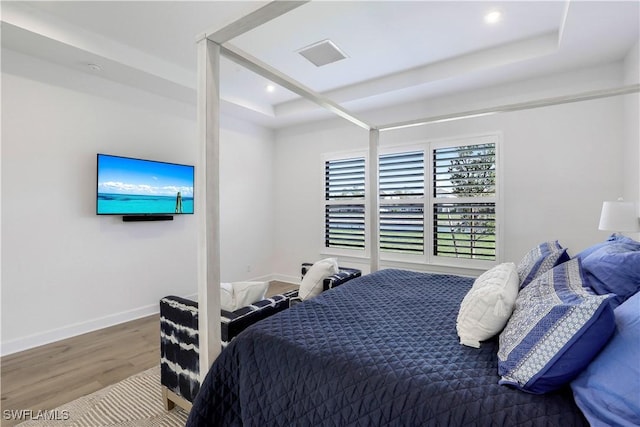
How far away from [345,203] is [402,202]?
930 millimetres

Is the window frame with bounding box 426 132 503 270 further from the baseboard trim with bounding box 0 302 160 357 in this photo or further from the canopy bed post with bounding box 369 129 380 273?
the baseboard trim with bounding box 0 302 160 357

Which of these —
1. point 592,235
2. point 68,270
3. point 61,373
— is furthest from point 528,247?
point 68,270

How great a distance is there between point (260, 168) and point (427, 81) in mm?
2909

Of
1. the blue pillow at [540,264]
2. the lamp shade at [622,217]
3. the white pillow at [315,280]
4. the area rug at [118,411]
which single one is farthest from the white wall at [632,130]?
the area rug at [118,411]

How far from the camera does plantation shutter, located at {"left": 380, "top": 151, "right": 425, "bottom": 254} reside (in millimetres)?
4094

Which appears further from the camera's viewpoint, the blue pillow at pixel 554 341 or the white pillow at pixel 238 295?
the white pillow at pixel 238 295

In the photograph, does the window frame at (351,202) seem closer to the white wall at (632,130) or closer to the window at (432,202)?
the window at (432,202)

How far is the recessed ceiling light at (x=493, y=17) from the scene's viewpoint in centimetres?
251

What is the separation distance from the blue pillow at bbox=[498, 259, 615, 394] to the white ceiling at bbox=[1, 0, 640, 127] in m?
2.25

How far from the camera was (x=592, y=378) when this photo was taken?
2.91 ft

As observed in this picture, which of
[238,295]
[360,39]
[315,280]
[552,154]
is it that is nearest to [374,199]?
[315,280]

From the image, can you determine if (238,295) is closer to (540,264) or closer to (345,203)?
(540,264)

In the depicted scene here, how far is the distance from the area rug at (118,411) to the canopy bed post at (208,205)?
3.04 feet

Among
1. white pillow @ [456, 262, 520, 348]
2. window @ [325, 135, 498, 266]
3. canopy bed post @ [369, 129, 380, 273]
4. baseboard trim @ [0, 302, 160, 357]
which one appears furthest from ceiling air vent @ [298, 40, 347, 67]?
baseboard trim @ [0, 302, 160, 357]
